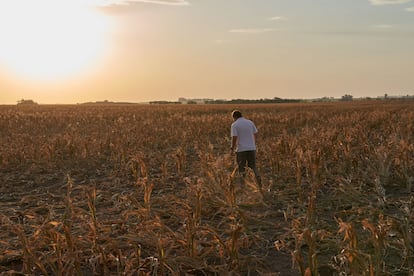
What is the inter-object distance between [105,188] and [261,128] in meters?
10.9

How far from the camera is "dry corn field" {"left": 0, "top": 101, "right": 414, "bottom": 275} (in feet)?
13.1

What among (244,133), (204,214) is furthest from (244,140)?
(204,214)

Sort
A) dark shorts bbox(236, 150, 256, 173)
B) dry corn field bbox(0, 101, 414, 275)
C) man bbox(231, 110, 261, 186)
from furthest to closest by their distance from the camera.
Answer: dark shorts bbox(236, 150, 256, 173)
man bbox(231, 110, 261, 186)
dry corn field bbox(0, 101, 414, 275)

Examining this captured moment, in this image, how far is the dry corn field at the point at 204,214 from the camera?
4000mm

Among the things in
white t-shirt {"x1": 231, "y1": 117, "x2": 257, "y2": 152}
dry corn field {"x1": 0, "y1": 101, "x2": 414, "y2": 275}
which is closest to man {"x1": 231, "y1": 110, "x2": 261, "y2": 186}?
white t-shirt {"x1": 231, "y1": 117, "x2": 257, "y2": 152}

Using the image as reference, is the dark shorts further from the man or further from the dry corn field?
the dry corn field

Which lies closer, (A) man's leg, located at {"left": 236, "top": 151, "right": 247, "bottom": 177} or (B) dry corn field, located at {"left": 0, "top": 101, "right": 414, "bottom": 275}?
(B) dry corn field, located at {"left": 0, "top": 101, "right": 414, "bottom": 275}

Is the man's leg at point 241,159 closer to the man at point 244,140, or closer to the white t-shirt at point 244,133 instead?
the man at point 244,140

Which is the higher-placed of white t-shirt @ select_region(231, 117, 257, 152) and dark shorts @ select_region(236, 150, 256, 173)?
white t-shirt @ select_region(231, 117, 257, 152)

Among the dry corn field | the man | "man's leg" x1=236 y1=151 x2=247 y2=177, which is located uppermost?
the man

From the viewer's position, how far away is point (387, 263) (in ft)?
14.0

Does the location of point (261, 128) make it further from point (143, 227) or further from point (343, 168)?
point (143, 227)

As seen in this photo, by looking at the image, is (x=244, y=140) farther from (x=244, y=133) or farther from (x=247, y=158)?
(x=247, y=158)

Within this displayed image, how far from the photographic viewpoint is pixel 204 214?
240 inches
